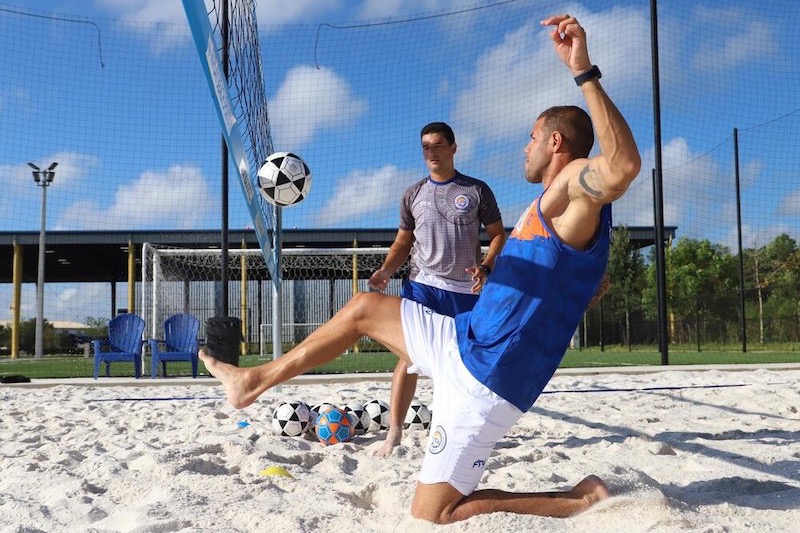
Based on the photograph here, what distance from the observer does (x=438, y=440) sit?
220 centimetres

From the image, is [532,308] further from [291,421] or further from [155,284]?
[155,284]

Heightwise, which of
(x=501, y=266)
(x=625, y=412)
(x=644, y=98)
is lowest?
(x=625, y=412)

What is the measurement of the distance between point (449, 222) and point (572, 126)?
4.98ft

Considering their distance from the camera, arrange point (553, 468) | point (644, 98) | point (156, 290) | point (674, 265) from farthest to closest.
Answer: point (674, 265) → point (156, 290) → point (644, 98) → point (553, 468)

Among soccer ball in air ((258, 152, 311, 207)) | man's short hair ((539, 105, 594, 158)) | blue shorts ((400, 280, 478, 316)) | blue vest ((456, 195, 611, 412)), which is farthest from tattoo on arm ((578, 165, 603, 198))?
soccer ball in air ((258, 152, 311, 207))

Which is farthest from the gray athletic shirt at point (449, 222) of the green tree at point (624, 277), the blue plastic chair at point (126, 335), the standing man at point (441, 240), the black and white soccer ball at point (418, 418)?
the green tree at point (624, 277)

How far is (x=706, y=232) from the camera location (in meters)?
19.3

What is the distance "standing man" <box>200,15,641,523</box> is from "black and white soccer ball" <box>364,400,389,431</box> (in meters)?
1.94

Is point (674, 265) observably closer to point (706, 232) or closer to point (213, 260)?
point (706, 232)

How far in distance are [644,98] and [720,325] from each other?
974 cm

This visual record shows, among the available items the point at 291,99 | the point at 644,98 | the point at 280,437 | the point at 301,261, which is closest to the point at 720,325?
the point at 644,98

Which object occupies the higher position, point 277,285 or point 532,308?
point 277,285

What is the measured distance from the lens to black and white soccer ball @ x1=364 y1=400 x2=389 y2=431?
4156 millimetres

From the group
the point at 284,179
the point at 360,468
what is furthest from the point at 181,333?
the point at 360,468
